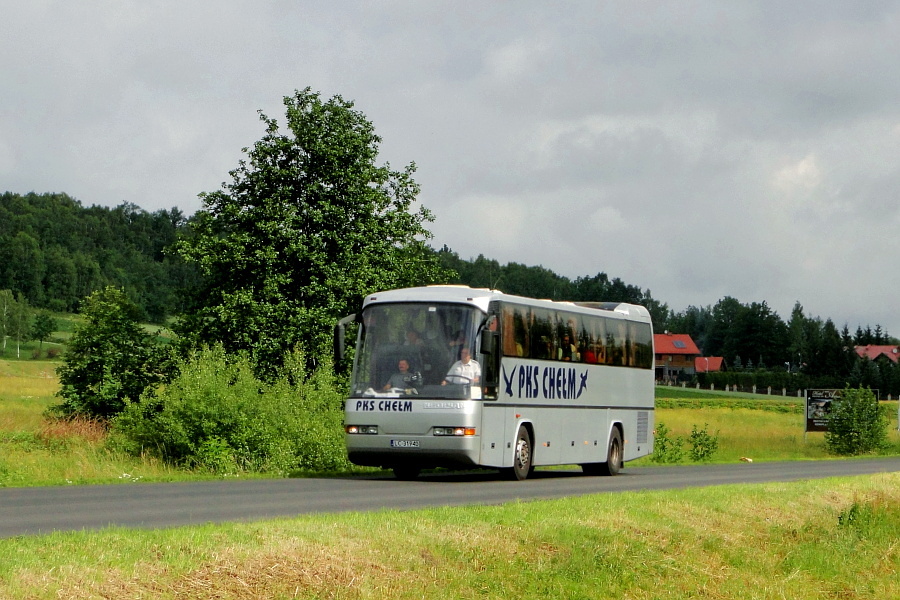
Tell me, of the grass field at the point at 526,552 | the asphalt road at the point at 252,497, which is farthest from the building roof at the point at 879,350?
the grass field at the point at 526,552

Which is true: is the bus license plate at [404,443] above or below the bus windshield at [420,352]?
below

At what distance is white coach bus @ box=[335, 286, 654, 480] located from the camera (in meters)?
21.5

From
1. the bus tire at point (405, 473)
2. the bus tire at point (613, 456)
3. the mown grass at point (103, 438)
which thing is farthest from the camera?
the bus tire at point (613, 456)

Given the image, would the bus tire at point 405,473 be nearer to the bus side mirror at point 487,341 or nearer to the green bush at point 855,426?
the bus side mirror at point 487,341

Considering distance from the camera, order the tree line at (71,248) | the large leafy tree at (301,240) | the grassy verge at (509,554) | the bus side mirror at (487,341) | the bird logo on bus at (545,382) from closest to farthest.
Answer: the grassy verge at (509,554)
the bus side mirror at (487,341)
the bird logo on bus at (545,382)
the large leafy tree at (301,240)
the tree line at (71,248)

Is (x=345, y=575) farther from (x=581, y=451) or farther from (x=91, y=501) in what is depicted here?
(x=581, y=451)

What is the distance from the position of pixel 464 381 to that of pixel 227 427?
565cm

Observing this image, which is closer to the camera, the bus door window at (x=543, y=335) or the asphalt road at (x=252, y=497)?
the asphalt road at (x=252, y=497)

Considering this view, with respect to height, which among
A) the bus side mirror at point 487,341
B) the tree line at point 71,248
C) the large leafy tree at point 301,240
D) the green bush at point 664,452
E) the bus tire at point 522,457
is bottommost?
the green bush at point 664,452

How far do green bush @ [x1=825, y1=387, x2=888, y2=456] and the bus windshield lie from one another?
119ft

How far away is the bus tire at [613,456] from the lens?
26766 millimetres

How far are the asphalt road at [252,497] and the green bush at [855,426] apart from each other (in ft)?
103

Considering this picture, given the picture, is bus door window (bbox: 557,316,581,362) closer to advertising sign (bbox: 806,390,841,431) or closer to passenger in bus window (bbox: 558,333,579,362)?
passenger in bus window (bbox: 558,333,579,362)

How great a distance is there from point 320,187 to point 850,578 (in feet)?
99.6
